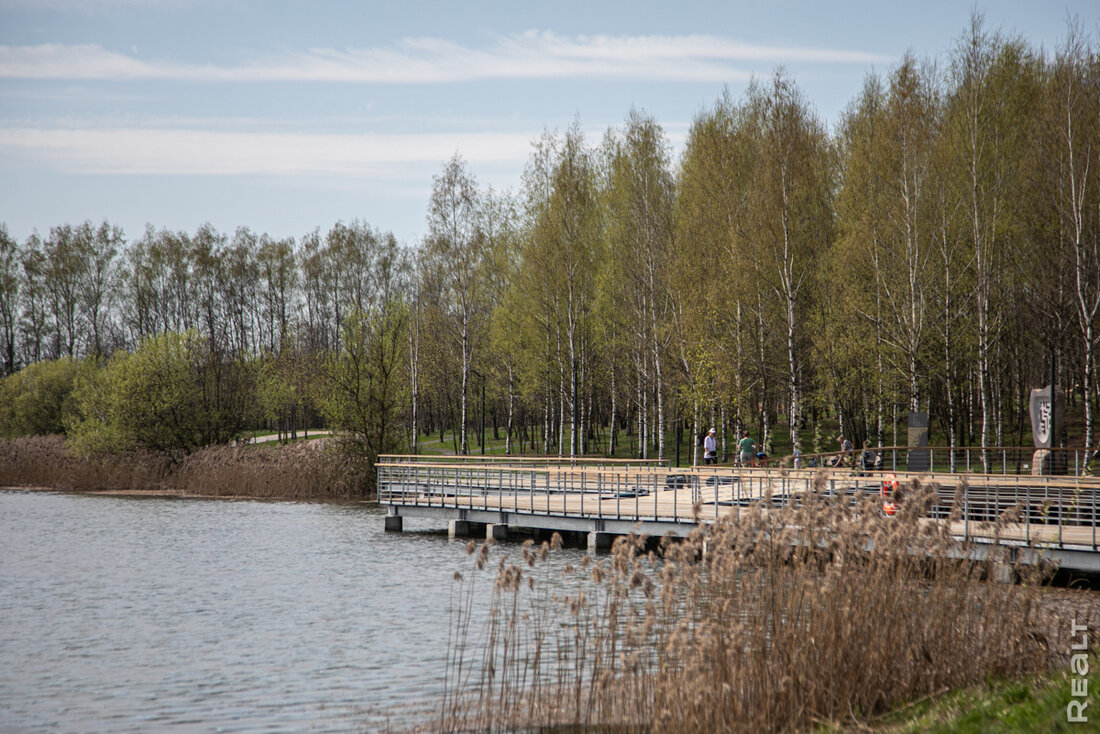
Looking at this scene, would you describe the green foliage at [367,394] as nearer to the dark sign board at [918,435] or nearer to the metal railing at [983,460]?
the metal railing at [983,460]

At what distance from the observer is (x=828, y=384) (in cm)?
3247

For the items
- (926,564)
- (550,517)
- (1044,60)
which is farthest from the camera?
(1044,60)

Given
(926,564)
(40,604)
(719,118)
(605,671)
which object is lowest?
(40,604)

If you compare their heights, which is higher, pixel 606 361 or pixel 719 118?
pixel 719 118

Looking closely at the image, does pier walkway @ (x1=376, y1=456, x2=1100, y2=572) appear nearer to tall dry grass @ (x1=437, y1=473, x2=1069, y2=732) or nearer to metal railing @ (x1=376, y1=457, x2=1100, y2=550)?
metal railing @ (x1=376, y1=457, x2=1100, y2=550)

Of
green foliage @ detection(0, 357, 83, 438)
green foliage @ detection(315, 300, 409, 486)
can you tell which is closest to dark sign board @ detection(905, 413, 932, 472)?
green foliage @ detection(315, 300, 409, 486)

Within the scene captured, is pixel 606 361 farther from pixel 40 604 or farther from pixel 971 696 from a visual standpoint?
pixel 971 696

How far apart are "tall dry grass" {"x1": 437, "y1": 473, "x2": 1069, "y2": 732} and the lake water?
2338 millimetres

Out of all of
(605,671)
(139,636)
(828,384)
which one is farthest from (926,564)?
(828,384)

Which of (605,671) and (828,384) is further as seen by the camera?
(828,384)

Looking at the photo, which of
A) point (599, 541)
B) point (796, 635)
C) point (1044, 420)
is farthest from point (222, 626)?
point (1044, 420)

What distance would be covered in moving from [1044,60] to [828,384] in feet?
49.4

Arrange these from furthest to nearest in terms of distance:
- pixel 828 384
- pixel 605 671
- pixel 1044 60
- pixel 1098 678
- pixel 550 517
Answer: pixel 1044 60
pixel 828 384
pixel 550 517
pixel 605 671
pixel 1098 678

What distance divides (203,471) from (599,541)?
2222cm
